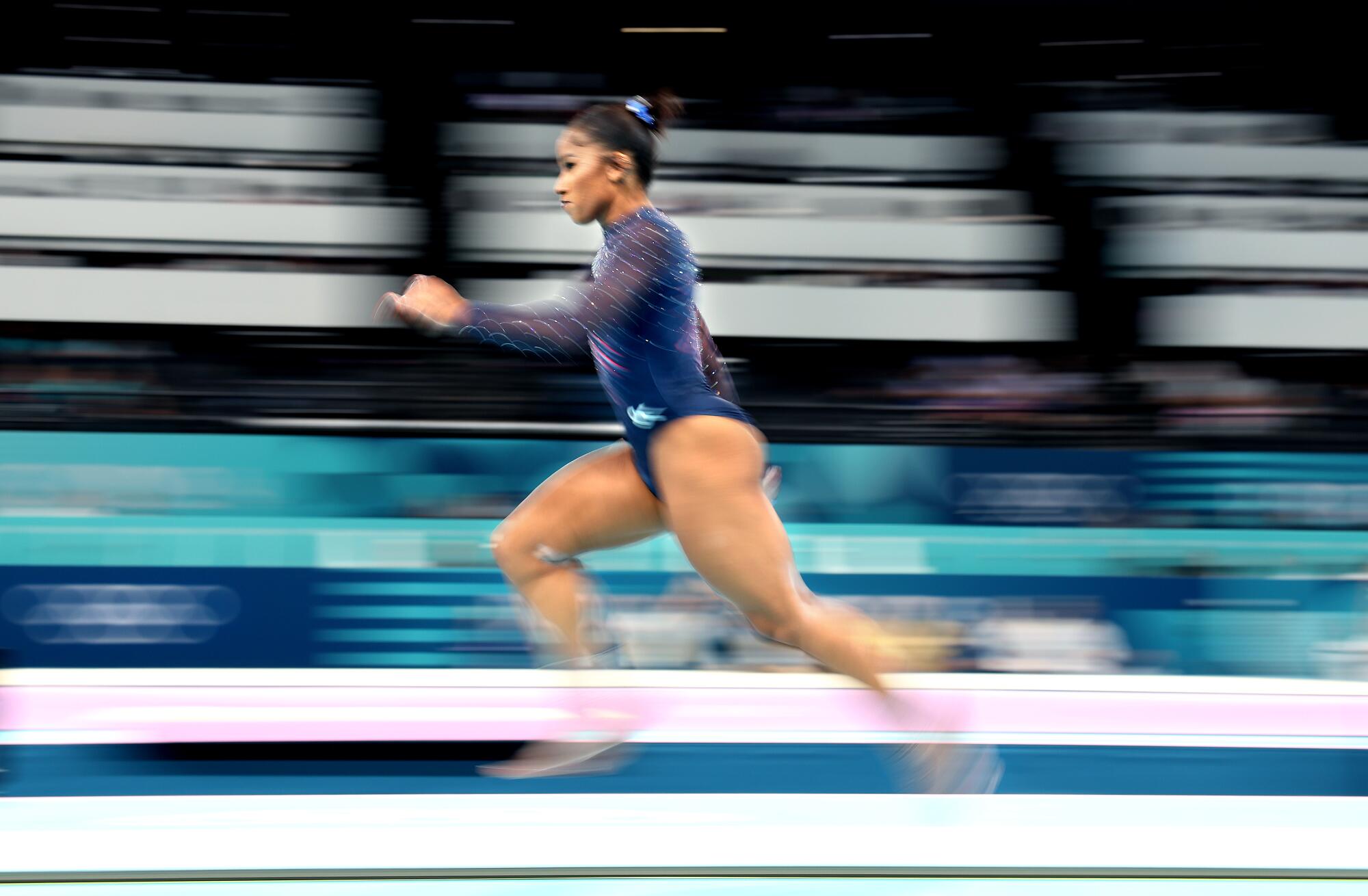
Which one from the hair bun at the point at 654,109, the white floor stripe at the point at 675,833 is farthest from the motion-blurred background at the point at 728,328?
the hair bun at the point at 654,109

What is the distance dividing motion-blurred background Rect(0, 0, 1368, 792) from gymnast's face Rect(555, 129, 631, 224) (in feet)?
2.79

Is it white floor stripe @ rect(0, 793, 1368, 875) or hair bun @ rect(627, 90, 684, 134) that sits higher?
hair bun @ rect(627, 90, 684, 134)

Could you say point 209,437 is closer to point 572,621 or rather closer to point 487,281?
point 487,281

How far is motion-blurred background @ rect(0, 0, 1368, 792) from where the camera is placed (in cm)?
323

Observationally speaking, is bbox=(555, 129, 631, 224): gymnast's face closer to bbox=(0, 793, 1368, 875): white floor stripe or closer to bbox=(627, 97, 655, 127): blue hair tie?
bbox=(627, 97, 655, 127): blue hair tie

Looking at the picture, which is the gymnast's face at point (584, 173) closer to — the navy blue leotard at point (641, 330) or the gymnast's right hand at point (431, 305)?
the navy blue leotard at point (641, 330)

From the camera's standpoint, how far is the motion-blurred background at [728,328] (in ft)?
10.6

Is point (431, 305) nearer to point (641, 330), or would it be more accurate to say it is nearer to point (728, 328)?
point (641, 330)

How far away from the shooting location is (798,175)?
3311 millimetres

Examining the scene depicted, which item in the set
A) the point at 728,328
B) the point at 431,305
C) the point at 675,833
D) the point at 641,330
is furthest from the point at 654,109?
the point at 675,833

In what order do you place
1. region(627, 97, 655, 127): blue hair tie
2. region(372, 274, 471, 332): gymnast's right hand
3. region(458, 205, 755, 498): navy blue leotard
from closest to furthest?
region(372, 274, 471, 332): gymnast's right hand → region(458, 205, 755, 498): navy blue leotard → region(627, 97, 655, 127): blue hair tie

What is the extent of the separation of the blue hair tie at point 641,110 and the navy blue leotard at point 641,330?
0.20 metres

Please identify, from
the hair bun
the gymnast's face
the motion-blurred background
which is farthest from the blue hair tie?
the motion-blurred background

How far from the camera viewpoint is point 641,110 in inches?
98.3
